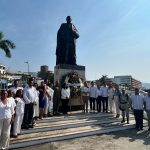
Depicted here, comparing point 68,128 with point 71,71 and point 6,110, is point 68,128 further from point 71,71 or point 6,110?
point 71,71

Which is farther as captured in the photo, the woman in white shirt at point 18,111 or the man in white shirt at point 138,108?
the man in white shirt at point 138,108

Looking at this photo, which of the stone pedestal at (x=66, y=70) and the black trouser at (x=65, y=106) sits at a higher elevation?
the stone pedestal at (x=66, y=70)

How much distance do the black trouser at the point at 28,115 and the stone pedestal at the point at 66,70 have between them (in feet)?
18.4

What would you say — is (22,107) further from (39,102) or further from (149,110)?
(149,110)

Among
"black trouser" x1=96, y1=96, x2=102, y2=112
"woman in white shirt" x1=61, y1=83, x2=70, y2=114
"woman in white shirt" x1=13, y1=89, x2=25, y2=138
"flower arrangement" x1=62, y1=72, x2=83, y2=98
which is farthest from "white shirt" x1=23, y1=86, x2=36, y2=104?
"black trouser" x1=96, y1=96, x2=102, y2=112

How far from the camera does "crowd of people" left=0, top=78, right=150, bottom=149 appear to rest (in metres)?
7.28

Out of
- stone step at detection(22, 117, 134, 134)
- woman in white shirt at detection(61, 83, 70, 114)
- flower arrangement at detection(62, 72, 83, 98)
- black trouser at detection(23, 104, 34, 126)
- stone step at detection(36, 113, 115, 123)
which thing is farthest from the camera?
flower arrangement at detection(62, 72, 83, 98)

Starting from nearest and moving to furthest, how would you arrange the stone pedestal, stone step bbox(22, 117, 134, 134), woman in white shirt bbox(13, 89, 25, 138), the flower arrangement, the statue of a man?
1. woman in white shirt bbox(13, 89, 25, 138)
2. stone step bbox(22, 117, 134, 134)
3. the flower arrangement
4. the stone pedestal
5. the statue of a man

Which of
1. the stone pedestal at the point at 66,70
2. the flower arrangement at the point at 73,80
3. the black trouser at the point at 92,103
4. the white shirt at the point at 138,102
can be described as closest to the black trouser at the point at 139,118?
the white shirt at the point at 138,102

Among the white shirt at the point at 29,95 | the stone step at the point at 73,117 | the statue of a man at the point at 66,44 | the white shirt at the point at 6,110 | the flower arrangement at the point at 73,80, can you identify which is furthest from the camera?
the statue of a man at the point at 66,44

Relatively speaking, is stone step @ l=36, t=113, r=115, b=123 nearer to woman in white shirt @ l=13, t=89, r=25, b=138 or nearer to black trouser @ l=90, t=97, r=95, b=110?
black trouser @ l=90, t=97, r=95, b=110

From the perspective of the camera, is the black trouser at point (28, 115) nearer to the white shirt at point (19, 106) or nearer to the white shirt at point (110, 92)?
the white shirt at point (19, 106)

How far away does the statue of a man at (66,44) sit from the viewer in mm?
15898

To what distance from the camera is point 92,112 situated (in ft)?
43.9
